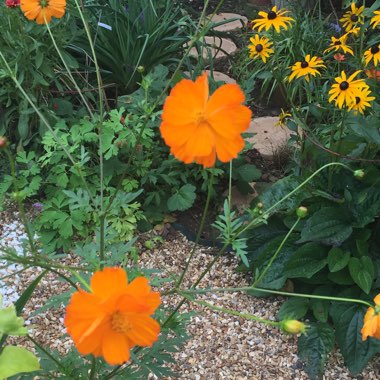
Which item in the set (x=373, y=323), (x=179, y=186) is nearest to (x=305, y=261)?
(x=179, y=186)

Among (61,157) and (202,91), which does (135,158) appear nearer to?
(61,157)

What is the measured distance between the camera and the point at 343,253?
7.65ft

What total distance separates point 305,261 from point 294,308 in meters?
0.20

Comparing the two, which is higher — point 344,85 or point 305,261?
point 344,85

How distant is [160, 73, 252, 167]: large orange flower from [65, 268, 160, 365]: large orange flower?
26cm

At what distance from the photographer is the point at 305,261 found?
2359 millimetres

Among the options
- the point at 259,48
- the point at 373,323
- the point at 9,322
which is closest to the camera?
the point at 9,322

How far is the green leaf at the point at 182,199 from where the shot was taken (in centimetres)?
271

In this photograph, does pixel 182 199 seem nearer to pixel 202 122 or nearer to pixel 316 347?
pixel 316 347

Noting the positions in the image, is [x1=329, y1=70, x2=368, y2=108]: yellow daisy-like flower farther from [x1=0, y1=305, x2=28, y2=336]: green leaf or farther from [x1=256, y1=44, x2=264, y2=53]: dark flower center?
[x1=0, y1=305, x2=28, y2=336]: green leaf

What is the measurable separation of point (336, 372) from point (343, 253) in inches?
18.0

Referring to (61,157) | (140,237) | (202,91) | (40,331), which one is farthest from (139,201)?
(202,91)

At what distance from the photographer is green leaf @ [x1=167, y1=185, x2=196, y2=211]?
271 cm

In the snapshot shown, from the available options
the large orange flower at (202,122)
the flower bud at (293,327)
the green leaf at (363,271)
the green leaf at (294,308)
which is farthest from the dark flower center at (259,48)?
the flower bud at (293,327)
